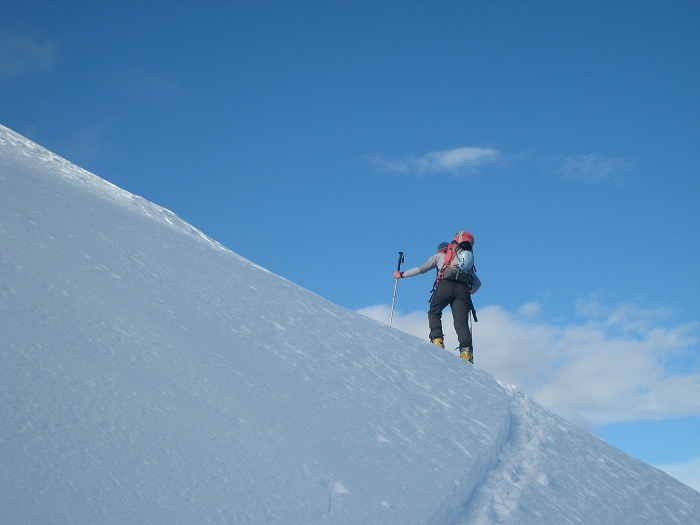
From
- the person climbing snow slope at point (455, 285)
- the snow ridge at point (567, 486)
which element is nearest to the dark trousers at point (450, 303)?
the person climbing snow slope at point (455, 285)

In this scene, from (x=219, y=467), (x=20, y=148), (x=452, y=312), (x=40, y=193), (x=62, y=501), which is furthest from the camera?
(x=20, y=148)

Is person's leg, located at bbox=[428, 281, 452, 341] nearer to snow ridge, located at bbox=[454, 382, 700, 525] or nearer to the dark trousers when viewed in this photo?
the dark trousers

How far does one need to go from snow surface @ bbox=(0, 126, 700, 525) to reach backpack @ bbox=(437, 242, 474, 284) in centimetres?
146

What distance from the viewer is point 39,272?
12.6ft


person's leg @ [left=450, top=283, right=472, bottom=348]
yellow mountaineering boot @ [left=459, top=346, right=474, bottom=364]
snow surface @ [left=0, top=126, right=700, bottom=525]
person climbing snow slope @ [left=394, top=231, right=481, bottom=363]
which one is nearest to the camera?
snow surface @ [left=0, top=126, right=700, bottom=525]

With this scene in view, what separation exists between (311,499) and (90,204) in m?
4.52

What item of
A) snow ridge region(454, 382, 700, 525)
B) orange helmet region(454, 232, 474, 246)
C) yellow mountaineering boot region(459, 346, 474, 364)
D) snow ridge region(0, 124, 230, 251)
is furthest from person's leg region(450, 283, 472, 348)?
snow ridge region(0, 124, 230, 251)

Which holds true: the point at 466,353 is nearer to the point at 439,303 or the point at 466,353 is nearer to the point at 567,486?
the point at 439,303

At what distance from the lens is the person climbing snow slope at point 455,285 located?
6.85 metres

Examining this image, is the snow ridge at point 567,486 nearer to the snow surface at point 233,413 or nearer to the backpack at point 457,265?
the snow surface at point 233,413

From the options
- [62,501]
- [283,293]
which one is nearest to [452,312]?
[283,293]

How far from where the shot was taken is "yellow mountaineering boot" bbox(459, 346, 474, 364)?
6.54 metres

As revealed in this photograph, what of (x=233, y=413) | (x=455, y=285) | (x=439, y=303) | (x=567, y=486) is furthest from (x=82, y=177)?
(x=567, y=486)

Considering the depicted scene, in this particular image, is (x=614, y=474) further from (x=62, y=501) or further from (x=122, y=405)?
(x=62, y=501)
